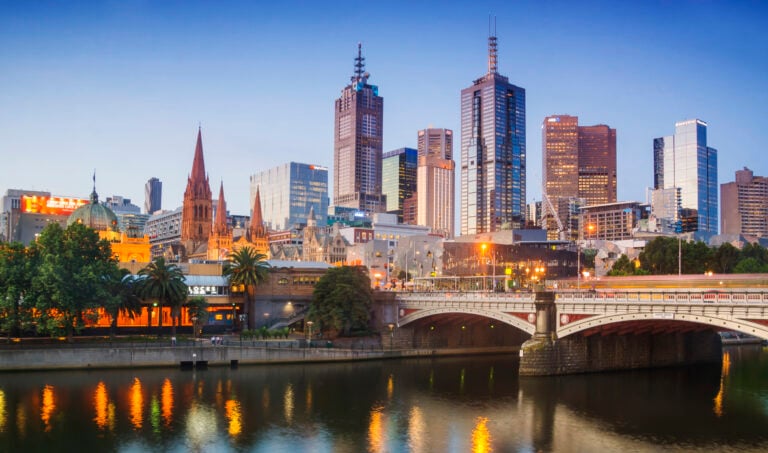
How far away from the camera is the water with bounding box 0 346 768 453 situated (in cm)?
5588

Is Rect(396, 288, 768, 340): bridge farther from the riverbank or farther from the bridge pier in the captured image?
the riverbank

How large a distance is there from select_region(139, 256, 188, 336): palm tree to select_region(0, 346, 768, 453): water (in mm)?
14239

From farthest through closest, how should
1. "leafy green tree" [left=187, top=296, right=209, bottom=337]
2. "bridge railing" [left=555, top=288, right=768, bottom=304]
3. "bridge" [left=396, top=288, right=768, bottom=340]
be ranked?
1. "leafy green tree" [left=187, top=296, right=209, bottom=337]
2. "bridge railing" [left=555, top=288, right=768, bottom=304]
3. "bridge" [left=396, top=288, right=768, bottom=340]

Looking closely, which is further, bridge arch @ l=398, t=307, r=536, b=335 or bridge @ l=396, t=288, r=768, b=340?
bridge arch @ l=398, t=307, r=536, b=335

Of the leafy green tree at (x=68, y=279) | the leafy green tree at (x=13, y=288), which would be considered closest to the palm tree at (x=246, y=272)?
the leafy green tree at (x=68, y=279)

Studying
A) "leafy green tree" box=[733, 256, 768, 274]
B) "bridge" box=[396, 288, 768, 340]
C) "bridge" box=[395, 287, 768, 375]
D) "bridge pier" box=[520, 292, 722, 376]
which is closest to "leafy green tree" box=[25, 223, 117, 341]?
"bridge" box=[395, 287, 768, 375]

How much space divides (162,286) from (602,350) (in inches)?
2309

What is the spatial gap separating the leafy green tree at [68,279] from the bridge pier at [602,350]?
54.0m

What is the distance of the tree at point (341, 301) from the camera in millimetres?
105188

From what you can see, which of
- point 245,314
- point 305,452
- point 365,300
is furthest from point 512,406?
point 245,314

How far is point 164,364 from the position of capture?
91.1 metres

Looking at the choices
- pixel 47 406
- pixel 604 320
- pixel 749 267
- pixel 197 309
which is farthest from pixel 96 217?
pixel 749 267

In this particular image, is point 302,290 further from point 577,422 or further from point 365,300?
point 577,422

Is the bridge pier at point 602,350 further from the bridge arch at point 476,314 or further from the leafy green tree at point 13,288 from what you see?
the leafy green tree at point 13,288
